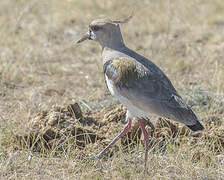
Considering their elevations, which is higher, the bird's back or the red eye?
the red eye

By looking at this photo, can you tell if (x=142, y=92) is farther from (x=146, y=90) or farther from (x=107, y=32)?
(x=107, y=32)

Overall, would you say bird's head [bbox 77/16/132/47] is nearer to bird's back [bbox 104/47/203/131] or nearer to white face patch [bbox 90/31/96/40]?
white face patch [bbox 90/31/96/40]

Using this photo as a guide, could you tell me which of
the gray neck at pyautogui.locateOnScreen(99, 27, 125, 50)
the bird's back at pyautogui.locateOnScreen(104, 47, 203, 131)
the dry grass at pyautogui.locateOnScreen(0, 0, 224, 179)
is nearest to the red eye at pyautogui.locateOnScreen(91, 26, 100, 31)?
the gray neck at pyautogui.locateOnScreen(99, 27, 125, 50)

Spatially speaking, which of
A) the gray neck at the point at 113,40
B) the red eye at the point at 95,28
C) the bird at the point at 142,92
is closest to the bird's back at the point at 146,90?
the bird at the point at 142,92

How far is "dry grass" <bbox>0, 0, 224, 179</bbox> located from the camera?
4766 mm

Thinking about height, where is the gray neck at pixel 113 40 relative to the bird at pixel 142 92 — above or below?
above

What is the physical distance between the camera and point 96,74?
733 cm

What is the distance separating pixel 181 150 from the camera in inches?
193

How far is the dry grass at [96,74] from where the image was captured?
4766mm

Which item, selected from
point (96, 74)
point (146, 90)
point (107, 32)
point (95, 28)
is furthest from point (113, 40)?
point (96, 74)

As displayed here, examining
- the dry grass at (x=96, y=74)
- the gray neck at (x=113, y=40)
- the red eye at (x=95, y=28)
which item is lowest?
the dry grass at (x=96, y=74)

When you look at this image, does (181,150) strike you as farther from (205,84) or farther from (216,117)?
(205,84)

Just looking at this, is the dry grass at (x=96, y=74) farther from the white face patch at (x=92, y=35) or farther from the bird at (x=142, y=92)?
the white face patch at (x=92, y=35)

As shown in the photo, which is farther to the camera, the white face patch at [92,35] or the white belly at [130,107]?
the white face patch at [92,35]
